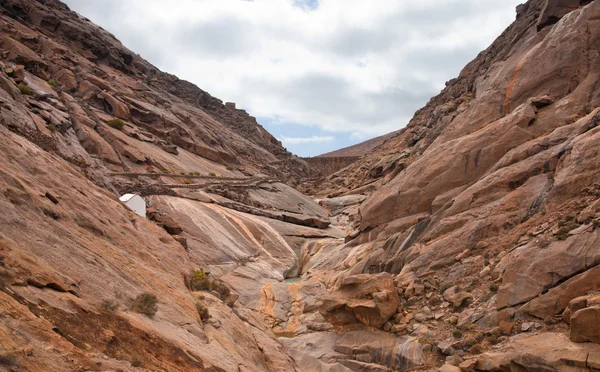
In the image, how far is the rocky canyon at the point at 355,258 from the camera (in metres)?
8.83

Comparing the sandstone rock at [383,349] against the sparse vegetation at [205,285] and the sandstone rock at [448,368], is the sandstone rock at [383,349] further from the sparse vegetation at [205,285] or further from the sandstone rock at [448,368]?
the sparse vegetation at [205,285]

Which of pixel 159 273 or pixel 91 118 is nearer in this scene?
pixel 159 273

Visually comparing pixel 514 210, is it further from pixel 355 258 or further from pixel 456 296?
pixel 355 258

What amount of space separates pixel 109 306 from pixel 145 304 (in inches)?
50.5

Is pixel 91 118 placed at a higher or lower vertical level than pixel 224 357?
higher

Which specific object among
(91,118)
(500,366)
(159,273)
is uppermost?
(91,118)

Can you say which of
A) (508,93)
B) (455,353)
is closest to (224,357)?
(455,353)

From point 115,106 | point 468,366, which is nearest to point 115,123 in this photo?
point 115,106

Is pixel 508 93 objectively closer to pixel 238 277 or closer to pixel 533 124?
pixel 533 124

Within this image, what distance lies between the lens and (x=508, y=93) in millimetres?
23609

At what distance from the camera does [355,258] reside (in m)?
24.6

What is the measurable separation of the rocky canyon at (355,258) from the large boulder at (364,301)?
0.07 m

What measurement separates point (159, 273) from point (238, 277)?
11.3m

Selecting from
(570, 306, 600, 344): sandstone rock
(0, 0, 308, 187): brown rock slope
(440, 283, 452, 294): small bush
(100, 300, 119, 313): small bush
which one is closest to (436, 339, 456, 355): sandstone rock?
(440, 283, 452, 294): small bush
